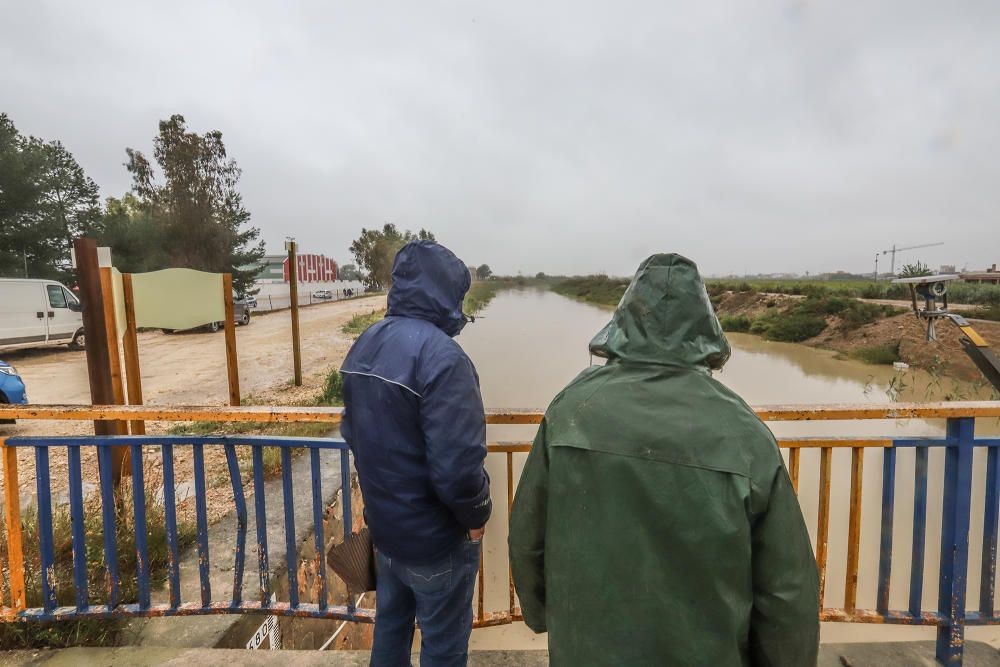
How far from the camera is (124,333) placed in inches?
167

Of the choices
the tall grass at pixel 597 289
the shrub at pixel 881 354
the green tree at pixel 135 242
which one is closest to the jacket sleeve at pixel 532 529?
the shrub at pixel 881 354

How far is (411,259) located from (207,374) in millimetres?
10440

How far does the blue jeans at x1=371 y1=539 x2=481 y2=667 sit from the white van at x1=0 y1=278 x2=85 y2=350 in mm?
11675

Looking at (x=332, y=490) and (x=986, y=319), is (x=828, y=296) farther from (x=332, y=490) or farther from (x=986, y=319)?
(x=332, y=490)

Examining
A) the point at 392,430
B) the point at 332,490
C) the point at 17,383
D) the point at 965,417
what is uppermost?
the point at 392,430

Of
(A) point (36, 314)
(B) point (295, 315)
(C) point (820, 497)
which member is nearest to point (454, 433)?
(C) point (820, 497)

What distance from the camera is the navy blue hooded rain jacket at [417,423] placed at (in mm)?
1373

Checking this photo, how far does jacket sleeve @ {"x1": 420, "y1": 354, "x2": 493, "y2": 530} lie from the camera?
137 cm

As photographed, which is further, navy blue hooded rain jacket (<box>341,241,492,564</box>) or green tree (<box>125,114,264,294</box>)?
green tree (<box>125,114,264,294</box>)

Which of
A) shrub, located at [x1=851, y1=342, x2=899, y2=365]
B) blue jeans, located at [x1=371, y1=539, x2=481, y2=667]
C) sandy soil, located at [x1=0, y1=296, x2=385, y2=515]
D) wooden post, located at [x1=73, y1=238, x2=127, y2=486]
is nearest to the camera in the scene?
blue jeans, located at [x1=371, y1=539, x2=481, y2=667]

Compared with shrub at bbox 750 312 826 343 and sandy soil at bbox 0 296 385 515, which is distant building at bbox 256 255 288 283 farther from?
shrub at bbox 750 312 826 343

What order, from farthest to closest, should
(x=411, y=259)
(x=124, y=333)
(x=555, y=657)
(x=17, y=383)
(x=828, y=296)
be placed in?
(x=828, y=296) < (x=17, y=383) < (x=124, y=333) < (x=411, y=259) < (x=555, y=657)

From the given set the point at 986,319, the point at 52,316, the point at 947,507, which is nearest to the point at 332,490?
the point at 947,507

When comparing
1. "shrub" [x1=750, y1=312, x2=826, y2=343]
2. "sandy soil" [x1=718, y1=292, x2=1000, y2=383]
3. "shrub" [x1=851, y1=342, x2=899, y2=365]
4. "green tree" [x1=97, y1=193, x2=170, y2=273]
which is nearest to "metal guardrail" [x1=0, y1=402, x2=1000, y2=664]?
"sandy soil" [x1=718, y1=292, x2=1000, y2=383]
